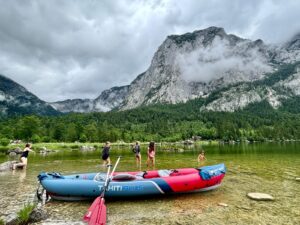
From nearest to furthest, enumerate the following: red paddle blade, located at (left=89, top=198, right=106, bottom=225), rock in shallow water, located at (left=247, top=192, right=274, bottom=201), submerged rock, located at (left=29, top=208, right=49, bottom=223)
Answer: red paddle blade, located at (left=89, top=198, right=106, bottom=225)
submerged rock, located at (left=29, top=208, right=49, bottom=223)
rock in shallow water, located at (left=247, top=192, right=274, bottom=201)

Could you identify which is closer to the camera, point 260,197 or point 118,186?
point 118,186

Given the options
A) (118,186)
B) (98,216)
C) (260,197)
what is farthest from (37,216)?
(260,197)

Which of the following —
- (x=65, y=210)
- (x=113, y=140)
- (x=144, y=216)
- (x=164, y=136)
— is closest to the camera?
(x=144, y=216)

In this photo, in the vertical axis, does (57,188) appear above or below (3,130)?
below

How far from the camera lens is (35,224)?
1171 cm

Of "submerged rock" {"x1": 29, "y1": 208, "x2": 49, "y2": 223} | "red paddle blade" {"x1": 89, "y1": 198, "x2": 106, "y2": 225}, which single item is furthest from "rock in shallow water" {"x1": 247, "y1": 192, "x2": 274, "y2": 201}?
"submerged rock" {"x1": 29, "y1": 208, "x2": 49, "y2": 223}

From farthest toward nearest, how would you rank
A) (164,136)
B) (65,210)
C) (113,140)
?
1. (164,136)
2. (113,140)
3. (65,210)

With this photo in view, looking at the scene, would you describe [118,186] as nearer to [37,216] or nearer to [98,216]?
[98,216]

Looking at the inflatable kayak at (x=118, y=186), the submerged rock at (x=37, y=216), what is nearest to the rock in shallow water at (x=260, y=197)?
the inflatable kayak at (x=118, y=186)

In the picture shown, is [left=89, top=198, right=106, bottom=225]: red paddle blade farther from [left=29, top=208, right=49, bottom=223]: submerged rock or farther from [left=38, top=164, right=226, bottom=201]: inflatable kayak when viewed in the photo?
[left=29, top=208, right=49, bottom=223]: submerged rock

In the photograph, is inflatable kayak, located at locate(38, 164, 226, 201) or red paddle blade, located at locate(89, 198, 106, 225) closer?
red paddle blade, located at locate(89, 198, 106, 225)

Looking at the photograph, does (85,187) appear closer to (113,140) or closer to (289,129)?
(113,140)

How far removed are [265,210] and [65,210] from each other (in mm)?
10169

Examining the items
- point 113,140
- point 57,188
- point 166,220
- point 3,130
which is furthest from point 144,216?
point 113,140
